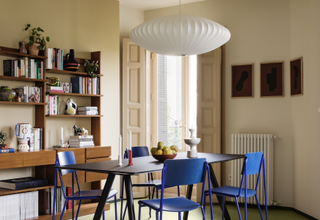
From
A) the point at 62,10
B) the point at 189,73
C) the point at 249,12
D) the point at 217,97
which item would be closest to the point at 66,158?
the point at 62,10

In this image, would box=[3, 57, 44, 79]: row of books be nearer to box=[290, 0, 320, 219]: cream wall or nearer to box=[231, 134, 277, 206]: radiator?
box=[231, 134, 277, 206]: radiator

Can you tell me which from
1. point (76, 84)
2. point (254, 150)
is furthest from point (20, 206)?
point (254, 150)

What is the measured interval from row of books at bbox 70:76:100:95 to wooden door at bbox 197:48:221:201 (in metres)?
1.59

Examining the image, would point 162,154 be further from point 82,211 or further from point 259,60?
point 259,60

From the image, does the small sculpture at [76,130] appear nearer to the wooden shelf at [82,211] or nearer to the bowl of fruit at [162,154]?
the wooden shelf at [82,211]

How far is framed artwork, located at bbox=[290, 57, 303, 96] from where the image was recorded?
4.69m

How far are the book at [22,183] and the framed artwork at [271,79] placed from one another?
327cm

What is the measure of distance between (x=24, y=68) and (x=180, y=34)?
6.79ft

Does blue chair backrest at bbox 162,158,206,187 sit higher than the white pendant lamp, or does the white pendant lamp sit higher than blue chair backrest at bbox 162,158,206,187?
the white pendant lamp

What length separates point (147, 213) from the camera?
4.74 m

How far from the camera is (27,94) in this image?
13.7 feet

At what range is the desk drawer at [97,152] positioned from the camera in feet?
15.2

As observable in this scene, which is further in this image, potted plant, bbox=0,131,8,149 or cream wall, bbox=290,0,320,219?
cream wall, bbox=290,0,320,219

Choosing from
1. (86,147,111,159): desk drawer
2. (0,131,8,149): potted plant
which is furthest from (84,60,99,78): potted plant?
(0,131,8,149): potted plant
